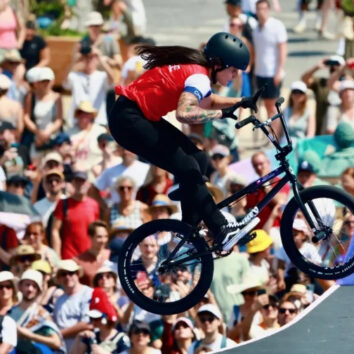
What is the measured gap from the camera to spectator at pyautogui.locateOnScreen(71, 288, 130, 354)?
46.5ft

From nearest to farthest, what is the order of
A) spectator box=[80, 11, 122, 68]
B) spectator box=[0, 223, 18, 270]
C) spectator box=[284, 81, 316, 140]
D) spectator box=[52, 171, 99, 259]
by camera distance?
spectator box=[0, 223, 18, 270], spectator box=[52, 171, 99, 259], spectator box=[284, 81, 316, 140], spectator box=[80, 11, 122, 68]

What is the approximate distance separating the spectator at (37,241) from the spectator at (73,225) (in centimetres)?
34

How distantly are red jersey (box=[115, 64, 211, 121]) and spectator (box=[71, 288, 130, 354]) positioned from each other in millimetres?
3585

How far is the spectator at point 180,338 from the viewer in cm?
1412

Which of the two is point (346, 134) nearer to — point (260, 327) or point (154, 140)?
point (260, 327)

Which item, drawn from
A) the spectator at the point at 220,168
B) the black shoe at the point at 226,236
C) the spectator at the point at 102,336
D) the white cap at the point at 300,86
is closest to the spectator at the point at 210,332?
the spectator at the point at 102,336

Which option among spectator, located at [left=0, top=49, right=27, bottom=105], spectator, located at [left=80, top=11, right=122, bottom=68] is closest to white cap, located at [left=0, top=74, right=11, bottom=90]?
spectator, located at [left=0, top=49, right=27, bottom=105]

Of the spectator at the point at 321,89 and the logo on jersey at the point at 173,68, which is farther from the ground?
the logo on jersey at the point at 173,68

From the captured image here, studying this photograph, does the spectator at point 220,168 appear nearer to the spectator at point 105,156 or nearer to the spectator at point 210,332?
the spectator at point 105,156

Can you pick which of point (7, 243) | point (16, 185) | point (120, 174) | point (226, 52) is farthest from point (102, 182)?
point (226, 52)

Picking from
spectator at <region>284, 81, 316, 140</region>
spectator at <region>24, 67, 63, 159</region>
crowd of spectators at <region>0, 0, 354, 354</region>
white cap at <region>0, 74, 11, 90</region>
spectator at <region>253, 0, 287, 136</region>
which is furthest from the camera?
spectator at <region>253, 0, 287, 136</region>

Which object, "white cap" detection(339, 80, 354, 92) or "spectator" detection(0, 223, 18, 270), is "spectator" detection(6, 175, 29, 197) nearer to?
"spectator" detection(0, 223, 18, 270)

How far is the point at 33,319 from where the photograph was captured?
14.5 metres

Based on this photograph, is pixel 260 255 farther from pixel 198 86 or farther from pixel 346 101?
pixel 198 86
